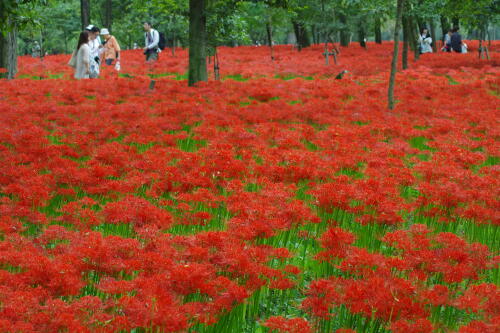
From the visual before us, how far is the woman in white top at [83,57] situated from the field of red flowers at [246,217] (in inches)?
128

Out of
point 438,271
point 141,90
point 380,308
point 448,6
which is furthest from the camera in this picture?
point 448,6

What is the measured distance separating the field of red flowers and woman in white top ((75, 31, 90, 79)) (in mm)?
3241

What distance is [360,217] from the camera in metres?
6.18

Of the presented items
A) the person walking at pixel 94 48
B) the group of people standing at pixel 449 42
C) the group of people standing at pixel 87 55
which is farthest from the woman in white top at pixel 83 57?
the group of people standing at pixel 449 42

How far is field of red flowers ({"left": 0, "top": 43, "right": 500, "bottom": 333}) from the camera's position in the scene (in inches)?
160

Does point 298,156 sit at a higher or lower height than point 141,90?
lower

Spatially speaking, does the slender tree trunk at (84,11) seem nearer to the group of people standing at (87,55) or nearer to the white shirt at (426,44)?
the group of people standing at (87,55)

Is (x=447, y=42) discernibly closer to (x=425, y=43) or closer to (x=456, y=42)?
(x=456, y=42)

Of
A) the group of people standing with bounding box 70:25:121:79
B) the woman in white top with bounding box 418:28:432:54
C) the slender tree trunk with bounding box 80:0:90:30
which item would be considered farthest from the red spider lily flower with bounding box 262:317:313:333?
the woman in white top with bounding box 418:28:432:54

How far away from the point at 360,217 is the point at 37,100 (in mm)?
9637

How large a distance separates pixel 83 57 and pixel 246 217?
41.6 feet

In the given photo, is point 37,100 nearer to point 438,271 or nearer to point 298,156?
point 298,156

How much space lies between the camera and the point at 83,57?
16.8 meters

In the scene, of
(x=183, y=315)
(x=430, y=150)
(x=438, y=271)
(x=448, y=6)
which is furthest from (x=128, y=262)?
(x=448, y=6)
